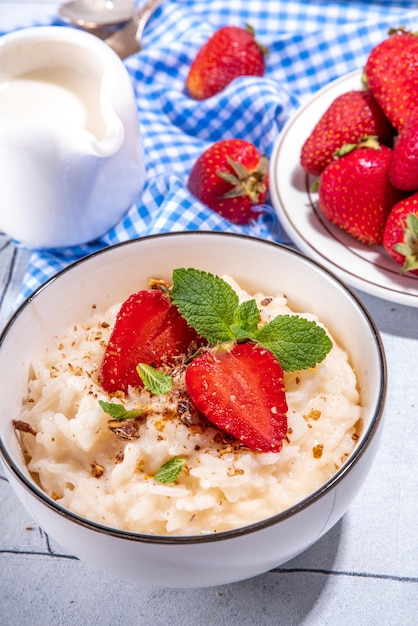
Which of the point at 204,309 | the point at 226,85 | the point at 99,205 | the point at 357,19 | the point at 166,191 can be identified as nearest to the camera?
the point at 204,309

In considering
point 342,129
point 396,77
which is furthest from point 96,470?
point 396,77

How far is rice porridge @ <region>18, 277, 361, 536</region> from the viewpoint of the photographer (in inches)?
42.7

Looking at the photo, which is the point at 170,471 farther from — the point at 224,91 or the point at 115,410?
the point at 224,91

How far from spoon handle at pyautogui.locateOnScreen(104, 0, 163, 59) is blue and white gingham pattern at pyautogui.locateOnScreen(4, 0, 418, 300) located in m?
0.04

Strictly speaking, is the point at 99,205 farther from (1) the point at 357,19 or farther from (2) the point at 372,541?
(1) the point at 357,19

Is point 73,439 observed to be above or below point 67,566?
above

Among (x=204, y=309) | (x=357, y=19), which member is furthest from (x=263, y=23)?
(x=204, y=309)

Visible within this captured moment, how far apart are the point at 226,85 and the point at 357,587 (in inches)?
61.7

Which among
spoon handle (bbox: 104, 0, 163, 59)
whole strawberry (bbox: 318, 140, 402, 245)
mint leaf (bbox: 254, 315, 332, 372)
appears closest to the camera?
A: mint leaf (bbox: 254, 315, 332, 372)

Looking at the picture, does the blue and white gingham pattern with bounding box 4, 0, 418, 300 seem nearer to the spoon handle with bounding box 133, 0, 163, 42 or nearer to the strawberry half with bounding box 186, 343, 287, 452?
the spoon handle with bounding box 133, 0, 163, 42

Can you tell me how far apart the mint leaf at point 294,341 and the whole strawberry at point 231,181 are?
2.37 feet

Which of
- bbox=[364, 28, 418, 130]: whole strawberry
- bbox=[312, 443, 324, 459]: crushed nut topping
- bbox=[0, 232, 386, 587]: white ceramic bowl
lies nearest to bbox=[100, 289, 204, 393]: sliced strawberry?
bbox=[0, 232, 386, 587]: white ceramic bowl

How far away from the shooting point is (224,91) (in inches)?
85.7

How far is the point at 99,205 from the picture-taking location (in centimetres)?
186
